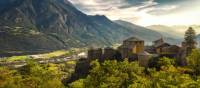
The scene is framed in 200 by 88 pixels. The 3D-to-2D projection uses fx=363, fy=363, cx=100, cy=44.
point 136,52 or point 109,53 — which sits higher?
point 136,52

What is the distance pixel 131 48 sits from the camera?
18250 centimetres

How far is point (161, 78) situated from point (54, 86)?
164 feet

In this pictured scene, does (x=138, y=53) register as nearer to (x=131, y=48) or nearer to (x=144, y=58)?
(x=131, y=48)

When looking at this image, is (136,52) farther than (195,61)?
Yes

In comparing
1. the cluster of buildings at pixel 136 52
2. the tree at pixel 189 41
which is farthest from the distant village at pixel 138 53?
the tree at pixel 189 41

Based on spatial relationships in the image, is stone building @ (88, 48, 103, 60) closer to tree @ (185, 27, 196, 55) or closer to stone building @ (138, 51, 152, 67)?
stone building @ (138, 51, 152, 67)

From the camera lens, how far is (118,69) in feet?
476

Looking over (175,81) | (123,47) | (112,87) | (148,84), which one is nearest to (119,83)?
(112,87)

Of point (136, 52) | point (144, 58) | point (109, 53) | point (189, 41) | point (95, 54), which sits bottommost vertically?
point (95, 54)

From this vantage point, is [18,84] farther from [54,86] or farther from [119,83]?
[119,83]

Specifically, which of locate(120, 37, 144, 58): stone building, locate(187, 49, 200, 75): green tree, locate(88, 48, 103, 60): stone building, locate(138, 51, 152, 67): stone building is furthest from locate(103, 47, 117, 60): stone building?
locate(187, 49, 200, 75): green tree

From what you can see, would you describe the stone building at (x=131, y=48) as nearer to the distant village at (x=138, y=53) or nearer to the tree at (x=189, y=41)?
the distant village at (x=138, y=53)

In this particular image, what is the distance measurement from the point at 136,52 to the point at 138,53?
7.26 metres

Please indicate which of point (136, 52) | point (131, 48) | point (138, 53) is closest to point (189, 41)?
point (138, 53)
